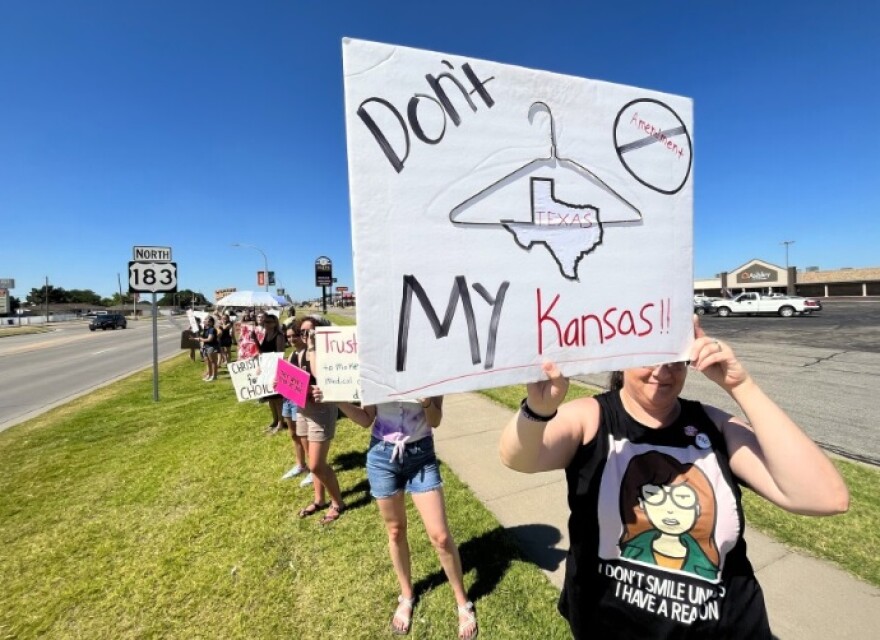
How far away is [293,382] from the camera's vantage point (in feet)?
11.2

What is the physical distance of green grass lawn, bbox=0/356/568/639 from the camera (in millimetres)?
2576

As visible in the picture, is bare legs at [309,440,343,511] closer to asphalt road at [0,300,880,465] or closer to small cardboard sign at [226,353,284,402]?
small cardboard sign at [226,353,284,402]

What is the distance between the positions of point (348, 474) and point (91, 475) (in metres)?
3.08

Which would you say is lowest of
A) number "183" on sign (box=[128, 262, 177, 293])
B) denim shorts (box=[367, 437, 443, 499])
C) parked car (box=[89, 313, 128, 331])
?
denim shorts (box=[367, 437, 443, 499])

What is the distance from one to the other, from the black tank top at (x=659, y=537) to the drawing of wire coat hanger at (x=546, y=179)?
0.67 meters

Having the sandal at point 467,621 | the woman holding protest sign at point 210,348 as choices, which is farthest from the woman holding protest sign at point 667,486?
the woman holding protest sign at point 210,348

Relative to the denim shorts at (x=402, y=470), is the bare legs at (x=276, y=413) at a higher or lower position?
lower

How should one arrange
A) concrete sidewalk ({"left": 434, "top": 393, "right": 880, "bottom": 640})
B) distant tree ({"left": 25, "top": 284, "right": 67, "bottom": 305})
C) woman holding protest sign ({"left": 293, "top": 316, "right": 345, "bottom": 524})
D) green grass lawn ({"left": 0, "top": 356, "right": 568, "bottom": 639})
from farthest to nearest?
distant tree ({"left": 25, "top": 284, "right": 67, "bottom": 305})
woman holding protest sign ({"left": 293, "top": 316, "right": 345, "bottom": 524})
green grass lawn ({"left": 0, "top": 356, "right": 568, "bottom": 639})
concrete sidewalk ({"left": 434, "top": 393, "right": 880, "bottom": 640})

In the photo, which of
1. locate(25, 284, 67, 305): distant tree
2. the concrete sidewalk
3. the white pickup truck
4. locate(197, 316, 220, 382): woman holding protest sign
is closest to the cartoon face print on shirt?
the concrete sidewalk

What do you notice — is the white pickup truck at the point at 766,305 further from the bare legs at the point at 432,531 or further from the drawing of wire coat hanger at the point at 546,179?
the drawing of wire coat hanger at the point at 546,179

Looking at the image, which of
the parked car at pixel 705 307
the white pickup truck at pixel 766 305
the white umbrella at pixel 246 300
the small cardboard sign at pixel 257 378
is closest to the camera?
the small cardboard sign at pixel 257 378

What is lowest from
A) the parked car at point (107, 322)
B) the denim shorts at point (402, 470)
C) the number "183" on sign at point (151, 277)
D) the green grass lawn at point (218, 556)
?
the green grass lawn at point (218, 556)

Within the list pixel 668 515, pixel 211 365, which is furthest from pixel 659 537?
pixel 211 365

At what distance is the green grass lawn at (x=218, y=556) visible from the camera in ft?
8.45
